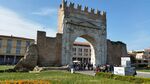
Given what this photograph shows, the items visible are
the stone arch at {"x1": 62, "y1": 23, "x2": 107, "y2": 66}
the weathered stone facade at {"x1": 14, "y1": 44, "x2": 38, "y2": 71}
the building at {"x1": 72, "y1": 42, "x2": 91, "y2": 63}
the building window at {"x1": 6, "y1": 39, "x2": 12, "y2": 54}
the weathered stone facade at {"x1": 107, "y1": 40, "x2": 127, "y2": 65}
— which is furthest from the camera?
the building at {"x1": 72, "y1": 42, "x2": 91, "y2": 63}

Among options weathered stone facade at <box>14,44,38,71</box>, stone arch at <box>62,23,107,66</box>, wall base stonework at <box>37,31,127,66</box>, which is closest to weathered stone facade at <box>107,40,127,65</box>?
stone arch at <box>62,23,107,66</box>

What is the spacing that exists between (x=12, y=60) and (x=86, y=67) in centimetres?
3718

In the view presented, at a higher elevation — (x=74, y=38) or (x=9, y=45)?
(x=9, y=45)

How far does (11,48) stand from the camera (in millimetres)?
61344

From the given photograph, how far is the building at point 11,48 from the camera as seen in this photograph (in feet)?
196

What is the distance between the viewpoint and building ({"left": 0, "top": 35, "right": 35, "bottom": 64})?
196ft

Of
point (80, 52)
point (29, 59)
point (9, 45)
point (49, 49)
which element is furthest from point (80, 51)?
point (29, 59)

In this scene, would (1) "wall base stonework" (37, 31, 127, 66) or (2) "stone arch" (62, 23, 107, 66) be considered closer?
(1) "wall base stonework" (37, 31, 127, 66)

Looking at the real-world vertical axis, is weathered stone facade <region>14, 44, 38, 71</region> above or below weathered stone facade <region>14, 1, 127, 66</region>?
below

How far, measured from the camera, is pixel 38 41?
26.7m

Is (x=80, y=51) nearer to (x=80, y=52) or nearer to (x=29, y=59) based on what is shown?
(x=80, y=52)

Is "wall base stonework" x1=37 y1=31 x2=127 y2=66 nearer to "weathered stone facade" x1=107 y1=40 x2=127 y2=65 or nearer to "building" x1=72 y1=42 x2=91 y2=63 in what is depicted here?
"weathered stone facade" x1=107 y1=40 x2=127 y2=65

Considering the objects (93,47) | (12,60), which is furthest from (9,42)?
(93,47)

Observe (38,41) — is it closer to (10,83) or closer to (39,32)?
(39,32)
